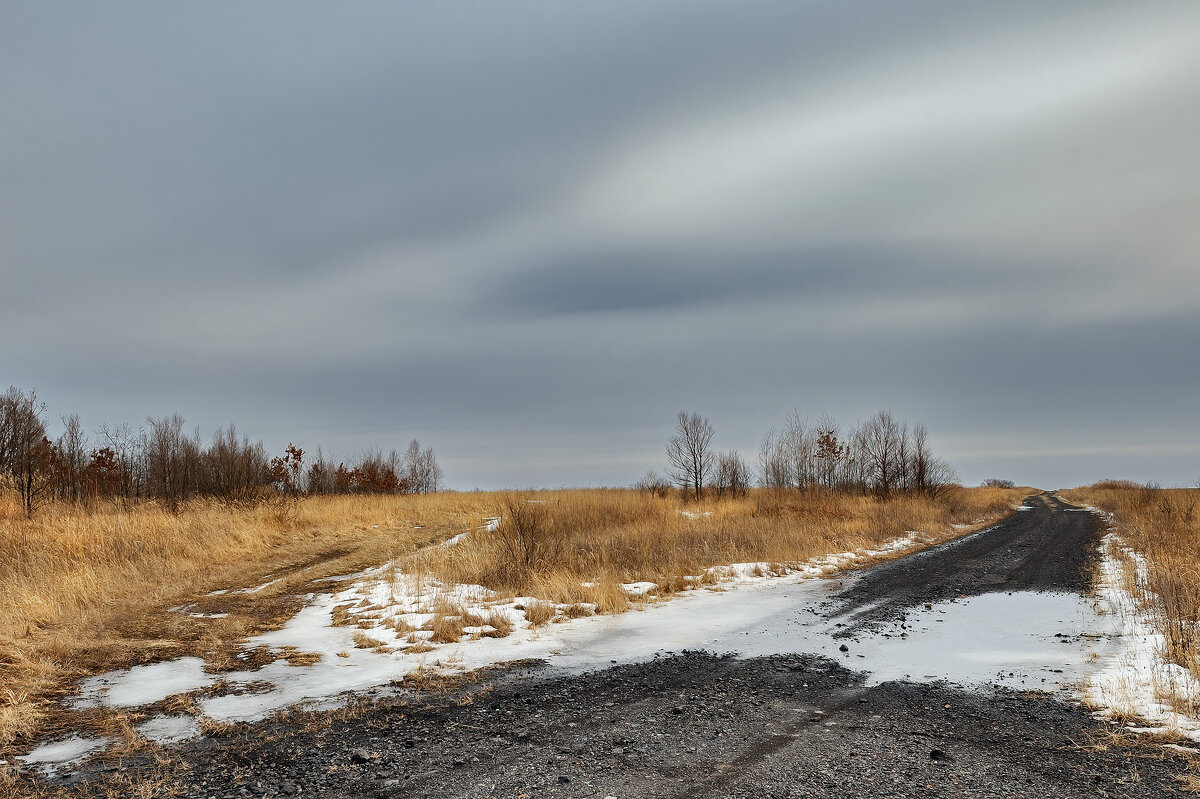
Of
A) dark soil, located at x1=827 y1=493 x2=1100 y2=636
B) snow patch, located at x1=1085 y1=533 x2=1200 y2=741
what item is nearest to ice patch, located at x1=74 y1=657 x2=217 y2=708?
dark soil, located at x1=827 y1=493 x2=1100 y2=636

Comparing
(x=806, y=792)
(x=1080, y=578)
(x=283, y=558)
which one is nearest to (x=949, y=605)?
(x=1080, y=578)

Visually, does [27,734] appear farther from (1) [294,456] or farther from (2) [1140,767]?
(1) [294,456]

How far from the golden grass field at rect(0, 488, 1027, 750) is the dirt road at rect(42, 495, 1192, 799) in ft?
8.81

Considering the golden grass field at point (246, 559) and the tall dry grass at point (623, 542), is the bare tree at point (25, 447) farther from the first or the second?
the tall dry grass at point (623, 542)

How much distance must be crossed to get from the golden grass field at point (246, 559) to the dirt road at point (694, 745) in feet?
8.81

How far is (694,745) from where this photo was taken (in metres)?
4.78

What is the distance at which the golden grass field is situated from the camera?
25.0 ft

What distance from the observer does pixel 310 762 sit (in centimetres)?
439

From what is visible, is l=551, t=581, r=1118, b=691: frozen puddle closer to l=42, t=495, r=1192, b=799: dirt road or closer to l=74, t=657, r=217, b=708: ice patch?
l=42, t=495, r=1192, b=799: dirt road

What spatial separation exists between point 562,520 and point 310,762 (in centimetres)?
1647

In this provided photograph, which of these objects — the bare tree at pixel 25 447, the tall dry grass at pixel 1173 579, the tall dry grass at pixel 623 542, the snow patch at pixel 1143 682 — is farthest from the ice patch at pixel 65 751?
the bare tree at pixel 25 447

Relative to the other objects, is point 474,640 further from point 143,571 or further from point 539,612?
point 143,571

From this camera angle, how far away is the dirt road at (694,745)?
405 cm

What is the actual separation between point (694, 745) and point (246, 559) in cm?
1372
